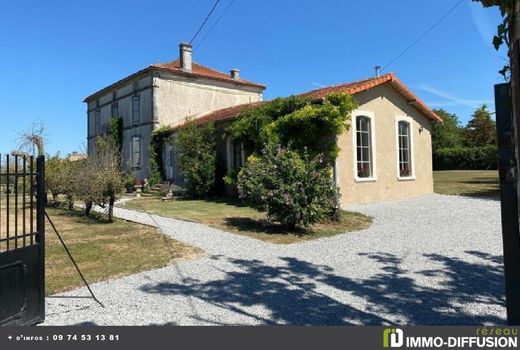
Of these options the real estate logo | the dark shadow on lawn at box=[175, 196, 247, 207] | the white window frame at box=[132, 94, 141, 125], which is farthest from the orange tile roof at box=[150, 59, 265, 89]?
the real estate logo

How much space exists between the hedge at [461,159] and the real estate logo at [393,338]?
37.0 metres

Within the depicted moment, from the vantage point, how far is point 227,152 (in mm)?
17297

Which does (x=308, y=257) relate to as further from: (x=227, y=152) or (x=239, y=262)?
(x=227, y=152)

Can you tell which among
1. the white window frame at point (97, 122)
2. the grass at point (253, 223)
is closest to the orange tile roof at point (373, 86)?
the grass at point (253, 223)

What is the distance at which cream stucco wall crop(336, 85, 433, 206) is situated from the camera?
45.8 ft

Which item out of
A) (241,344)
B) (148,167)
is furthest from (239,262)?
(148,167)

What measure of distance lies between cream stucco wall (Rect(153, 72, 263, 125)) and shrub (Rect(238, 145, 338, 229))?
14860 mm

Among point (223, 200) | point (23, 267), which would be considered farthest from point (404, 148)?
point (23, 267)

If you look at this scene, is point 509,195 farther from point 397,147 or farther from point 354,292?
point 397,147

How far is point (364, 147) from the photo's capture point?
14.8 m

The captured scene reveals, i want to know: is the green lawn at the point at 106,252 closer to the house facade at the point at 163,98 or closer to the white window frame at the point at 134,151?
the house facade at the point at 163,98

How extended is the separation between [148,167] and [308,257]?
1760 cm

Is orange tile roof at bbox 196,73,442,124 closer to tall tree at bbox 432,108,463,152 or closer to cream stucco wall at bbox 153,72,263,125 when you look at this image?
cream stucco wall at bbox 153,72,263,125

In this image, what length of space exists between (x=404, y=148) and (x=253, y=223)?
30.1 feet
